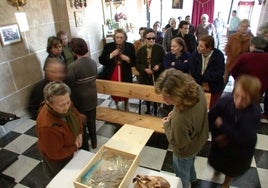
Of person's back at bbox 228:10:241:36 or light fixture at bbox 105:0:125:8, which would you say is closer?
light fixture at bbox 105:0:125:8

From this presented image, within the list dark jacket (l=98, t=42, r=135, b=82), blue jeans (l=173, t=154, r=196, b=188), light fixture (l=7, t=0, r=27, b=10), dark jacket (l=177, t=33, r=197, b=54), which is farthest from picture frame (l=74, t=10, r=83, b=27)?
blue jeans (l=173, t=154, r=196, b=188)

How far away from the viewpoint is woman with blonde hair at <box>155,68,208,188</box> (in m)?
1.25

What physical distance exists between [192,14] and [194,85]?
7999 millimetres

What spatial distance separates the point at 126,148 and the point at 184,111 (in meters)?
0.58

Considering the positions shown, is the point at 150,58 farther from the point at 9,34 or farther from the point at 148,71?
the point at 9,34

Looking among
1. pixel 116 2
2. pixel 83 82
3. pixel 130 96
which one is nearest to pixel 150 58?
pixel 130 96

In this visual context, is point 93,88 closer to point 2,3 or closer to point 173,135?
point 173,135

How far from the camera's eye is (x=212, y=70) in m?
2.50

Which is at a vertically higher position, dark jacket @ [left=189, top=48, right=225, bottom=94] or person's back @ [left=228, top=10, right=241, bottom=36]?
person's back @ [left=228, top=10, right=241, bottom=36]

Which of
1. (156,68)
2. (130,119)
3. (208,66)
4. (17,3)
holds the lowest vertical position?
(130,119)

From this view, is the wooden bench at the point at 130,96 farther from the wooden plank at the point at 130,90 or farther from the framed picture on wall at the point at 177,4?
the framed picture on wall at the point at 177,4

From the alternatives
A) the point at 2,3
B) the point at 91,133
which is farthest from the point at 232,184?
the point at 2,3

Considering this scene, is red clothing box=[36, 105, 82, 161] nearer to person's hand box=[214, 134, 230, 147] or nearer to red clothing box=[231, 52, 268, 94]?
person's hand box=[214, 134, 230, 147]

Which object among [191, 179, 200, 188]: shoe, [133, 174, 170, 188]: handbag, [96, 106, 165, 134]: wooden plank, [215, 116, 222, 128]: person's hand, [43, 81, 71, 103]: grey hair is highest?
[43, 81, 71, 103]: grey hair
